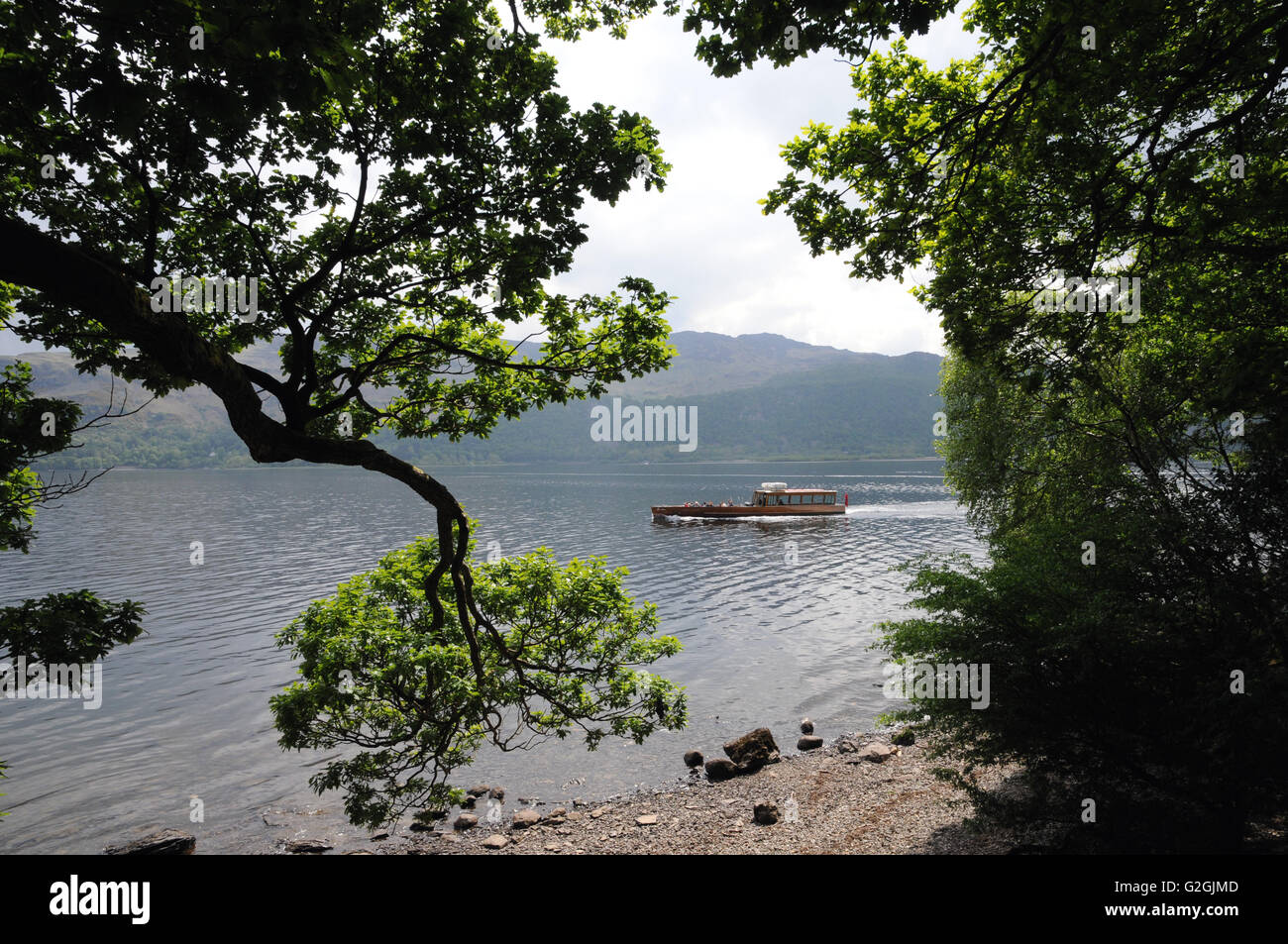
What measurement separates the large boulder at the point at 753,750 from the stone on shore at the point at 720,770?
32 cm

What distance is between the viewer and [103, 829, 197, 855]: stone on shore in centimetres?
1441

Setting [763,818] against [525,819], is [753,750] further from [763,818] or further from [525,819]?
[525,819]

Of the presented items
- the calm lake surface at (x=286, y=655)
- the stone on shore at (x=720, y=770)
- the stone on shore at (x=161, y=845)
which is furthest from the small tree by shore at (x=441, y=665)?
the stone on shore at (x=720, y=770)

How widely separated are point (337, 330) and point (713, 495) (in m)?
121

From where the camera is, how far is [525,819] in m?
16.5

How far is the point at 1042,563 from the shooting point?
10.0m

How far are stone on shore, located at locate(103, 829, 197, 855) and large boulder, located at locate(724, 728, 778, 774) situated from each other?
14952 mm

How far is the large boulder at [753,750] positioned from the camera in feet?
62.7

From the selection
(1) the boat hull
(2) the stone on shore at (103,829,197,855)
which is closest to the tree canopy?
(2) the stone on shore at (103,829,197,855)

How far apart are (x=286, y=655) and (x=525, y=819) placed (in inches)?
741

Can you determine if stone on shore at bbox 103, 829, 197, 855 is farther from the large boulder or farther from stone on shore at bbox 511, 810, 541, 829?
the large boulder

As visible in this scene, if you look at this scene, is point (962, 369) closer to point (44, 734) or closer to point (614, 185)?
point (614, 185)

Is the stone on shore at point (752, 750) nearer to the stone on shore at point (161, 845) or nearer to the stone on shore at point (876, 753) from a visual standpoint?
the stone on shore at point (876, 753)
